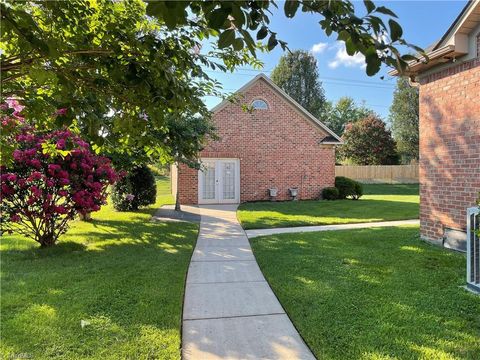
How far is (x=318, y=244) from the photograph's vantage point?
7.87 metres

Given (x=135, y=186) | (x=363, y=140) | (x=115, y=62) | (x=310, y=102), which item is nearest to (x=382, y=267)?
(x=115, y=62)

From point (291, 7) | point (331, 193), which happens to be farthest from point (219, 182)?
point (291, 7)

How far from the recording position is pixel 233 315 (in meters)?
4.16

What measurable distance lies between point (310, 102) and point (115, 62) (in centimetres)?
4543

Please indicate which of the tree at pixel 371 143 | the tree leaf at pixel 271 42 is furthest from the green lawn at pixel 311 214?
the tree at pixel 371 143

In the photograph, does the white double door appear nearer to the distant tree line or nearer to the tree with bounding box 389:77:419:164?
the distant tree line

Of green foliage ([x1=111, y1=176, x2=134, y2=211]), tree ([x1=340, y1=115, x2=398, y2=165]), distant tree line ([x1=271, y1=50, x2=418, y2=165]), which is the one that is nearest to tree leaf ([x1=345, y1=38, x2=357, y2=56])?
green foliage ([x1=111, y1=176, x2=134, y2=211])

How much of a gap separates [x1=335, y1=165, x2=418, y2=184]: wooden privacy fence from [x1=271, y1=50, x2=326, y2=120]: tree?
1341 cm

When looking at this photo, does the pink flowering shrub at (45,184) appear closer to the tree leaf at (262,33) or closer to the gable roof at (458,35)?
the tree leaf at (262,33)

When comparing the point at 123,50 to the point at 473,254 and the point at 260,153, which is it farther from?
the point at 260,153

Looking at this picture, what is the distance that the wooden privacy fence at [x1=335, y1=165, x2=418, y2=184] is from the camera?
115 feet

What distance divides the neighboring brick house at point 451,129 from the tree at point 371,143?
33365mm

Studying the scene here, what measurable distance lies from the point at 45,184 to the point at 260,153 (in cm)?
1218

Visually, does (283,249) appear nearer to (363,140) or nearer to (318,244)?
(318,244)
